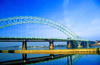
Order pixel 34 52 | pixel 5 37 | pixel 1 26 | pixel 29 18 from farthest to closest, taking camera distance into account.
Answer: pixel 29 18, pixel 1 26, pixel 5 37, pixel 34 52

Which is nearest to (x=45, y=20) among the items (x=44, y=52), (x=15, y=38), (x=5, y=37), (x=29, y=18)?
(x=29, y=18)

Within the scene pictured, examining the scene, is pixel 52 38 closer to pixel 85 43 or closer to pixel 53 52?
pixel 53 52

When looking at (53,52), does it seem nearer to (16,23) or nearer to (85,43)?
(16,23)

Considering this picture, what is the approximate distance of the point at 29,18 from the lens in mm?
78000

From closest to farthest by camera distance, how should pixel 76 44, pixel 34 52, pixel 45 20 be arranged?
pixel 34 52 → pixel 45 20 → pixel 76 44

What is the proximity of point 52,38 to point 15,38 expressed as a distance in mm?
33894

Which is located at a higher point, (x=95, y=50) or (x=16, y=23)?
(x=16, y=23)

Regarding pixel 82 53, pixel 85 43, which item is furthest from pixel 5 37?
pixel 85 43

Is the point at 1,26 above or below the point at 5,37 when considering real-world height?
above

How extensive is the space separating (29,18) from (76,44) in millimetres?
87873

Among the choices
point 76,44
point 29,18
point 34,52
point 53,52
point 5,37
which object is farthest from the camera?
point 76,44

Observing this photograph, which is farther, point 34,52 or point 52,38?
point 52,38

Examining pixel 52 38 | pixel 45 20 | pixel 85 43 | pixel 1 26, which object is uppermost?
pixel 45 20

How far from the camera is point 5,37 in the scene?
2589 inches
